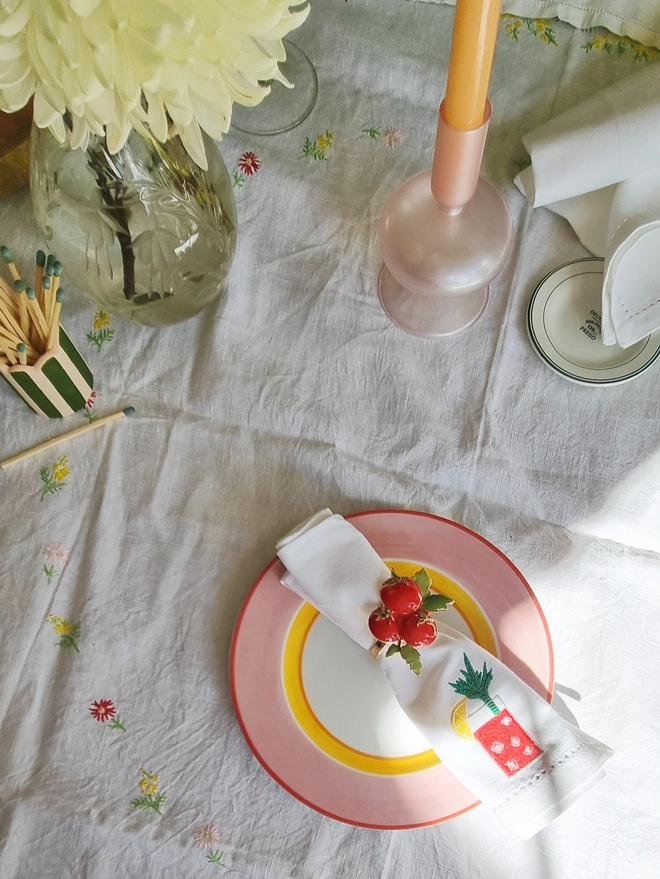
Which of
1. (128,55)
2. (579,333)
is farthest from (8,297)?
(579,333)

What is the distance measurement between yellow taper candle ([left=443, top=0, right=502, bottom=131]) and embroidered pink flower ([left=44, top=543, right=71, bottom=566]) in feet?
1.46

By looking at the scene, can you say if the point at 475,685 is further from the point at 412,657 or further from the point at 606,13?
the point at 606,13

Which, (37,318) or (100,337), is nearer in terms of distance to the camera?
(37,318)

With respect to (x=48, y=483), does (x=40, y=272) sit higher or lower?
higher

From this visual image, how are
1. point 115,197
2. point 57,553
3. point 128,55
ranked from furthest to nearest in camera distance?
point 57,553 → point 115,197 → point 128,55

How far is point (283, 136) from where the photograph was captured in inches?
28.9

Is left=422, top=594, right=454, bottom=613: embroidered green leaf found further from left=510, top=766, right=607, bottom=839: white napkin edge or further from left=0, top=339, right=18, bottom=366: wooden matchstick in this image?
left=0, top=339, right=18, bottom=366: wooden matchstick

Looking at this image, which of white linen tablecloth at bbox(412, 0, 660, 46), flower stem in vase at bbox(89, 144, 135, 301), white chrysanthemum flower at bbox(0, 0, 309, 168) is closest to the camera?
white chrysanthemum flower at bbox(0, 0, 309, 168)

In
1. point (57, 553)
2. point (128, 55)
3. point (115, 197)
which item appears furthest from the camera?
point (57, 553)

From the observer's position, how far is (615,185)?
689mm

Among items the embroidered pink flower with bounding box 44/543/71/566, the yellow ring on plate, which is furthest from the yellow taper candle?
the embroidered pink flower with bounding box 44/543/71/566

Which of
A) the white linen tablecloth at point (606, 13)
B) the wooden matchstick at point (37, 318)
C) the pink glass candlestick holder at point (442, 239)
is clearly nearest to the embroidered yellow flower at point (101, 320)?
the wooden matchstick at point (37, 318)

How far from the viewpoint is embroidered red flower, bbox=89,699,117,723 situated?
61cm

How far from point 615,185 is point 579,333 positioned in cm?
14
